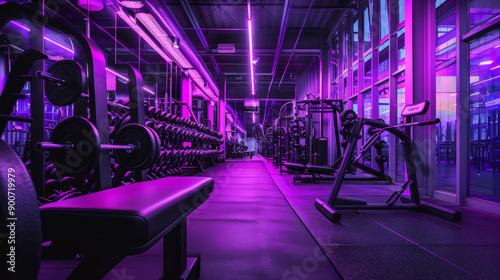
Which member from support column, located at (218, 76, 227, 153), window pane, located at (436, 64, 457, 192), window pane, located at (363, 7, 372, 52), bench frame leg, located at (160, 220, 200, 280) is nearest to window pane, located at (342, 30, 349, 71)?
window pane, located at (363, 7, 372, 52)

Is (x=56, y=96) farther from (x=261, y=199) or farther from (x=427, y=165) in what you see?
(x=427, y=165)

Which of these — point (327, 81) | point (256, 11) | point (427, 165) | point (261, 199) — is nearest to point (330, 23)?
point (327, 81)

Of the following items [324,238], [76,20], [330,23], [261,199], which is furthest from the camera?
[330,23]

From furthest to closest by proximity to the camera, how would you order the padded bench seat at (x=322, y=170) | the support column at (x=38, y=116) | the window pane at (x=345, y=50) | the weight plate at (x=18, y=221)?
the window pane at (x=345, y=50) → the padded bench seat at (x=322, y=170) → the support column at (x=38, y=116) → the weight plate at (x=18, y=221)

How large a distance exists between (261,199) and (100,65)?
2246 millimetres

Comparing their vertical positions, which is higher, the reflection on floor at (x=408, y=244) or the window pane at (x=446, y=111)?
the window pane at (x=446, y=111)

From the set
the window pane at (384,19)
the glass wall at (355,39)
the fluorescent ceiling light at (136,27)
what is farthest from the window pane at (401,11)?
the fluorescent ceiling light at (136,27)

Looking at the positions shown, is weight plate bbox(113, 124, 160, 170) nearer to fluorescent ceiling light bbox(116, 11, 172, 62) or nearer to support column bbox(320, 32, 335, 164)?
fluorescent ceiling light bbox(116, 11, 172, 62)

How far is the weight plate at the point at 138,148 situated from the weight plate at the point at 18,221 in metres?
0.86

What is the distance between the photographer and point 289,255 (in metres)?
1.44

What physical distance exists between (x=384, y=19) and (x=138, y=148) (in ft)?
16.7

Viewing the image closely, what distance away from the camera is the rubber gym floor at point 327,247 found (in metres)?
1.24

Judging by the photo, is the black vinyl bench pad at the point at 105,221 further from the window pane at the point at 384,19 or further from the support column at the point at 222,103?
the support column at the point at 222,103

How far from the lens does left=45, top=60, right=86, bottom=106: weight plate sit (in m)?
1.14
